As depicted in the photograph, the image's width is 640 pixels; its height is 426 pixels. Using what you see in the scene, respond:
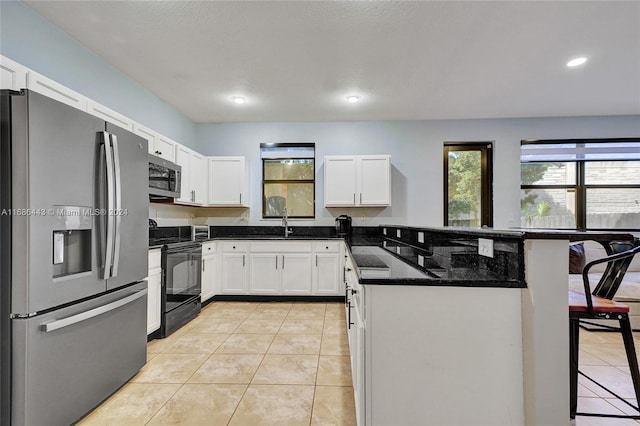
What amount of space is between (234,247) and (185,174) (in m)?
1.14

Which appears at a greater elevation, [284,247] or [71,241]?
[71,241]

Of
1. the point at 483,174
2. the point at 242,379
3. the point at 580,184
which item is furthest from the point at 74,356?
the point at 580,184

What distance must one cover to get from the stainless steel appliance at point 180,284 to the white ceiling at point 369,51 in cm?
182

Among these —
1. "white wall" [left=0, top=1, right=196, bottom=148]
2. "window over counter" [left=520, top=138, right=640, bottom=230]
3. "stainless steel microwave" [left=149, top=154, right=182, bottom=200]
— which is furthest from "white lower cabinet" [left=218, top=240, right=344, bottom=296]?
"window over counter" [left=520, top=138, right=640, bottom=230]

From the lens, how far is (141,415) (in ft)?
5.38

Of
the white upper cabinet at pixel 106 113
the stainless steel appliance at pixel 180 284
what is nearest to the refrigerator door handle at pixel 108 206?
the white upper cabinet at pixel 106 113

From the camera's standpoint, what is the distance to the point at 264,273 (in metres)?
3.84

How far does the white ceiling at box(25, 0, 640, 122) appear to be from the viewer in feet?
6.82

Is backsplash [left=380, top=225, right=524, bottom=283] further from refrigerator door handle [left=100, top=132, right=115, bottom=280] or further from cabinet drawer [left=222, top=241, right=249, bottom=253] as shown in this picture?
cabinet drawer [left=222, top=241, right=249, bottom=253]

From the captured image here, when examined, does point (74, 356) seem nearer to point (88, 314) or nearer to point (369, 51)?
point (88, 314)

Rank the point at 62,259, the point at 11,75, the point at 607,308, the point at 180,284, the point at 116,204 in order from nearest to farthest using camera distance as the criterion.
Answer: the point at 607,308
the point at 62,259
the point at 11,75
the point at 116,204
the point at 180,284

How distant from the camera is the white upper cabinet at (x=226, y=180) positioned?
4199 mm

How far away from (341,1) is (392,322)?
209 cm

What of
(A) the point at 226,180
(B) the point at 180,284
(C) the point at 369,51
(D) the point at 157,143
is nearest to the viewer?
(C) the point at 369,51
